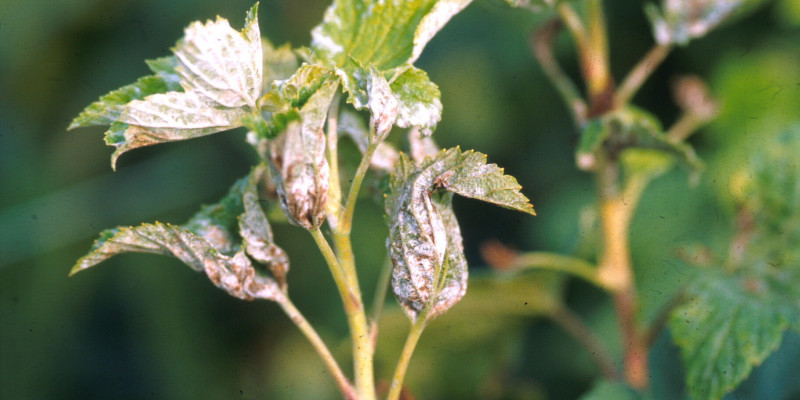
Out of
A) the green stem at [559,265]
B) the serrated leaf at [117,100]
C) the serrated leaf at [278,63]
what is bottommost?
the green stem at [559,265]

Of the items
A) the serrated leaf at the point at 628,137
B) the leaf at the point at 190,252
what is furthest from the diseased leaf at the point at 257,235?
the serrated leaf at the point at 628,137

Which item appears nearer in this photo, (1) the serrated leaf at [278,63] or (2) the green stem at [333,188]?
(2) the green stem at [333,188]

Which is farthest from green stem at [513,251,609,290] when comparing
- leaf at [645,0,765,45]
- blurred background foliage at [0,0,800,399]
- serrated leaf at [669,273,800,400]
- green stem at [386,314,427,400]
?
green stem at [386,314,427,400]

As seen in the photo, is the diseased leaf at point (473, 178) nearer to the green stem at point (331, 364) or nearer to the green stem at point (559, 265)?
the green stem at point (331, 364)

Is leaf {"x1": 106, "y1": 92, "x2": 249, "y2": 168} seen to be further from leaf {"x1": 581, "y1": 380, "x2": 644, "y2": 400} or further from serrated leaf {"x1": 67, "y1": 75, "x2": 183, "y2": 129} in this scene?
leaf {"x1": 581, "y1": 380, "x2": 644, "y2": 400}

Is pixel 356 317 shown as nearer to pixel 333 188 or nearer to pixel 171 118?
pixel 333 188
